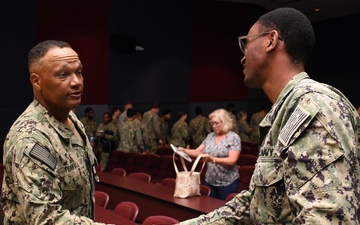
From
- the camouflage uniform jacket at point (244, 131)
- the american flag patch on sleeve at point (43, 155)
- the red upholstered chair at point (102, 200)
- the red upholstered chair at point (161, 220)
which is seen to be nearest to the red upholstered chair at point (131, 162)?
the red upholstered chair at point (102, 200)

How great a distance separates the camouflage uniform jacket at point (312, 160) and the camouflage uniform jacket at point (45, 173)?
0.81 meters

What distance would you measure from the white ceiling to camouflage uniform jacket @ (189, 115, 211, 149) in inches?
171

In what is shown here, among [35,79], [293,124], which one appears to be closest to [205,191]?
[35,79]

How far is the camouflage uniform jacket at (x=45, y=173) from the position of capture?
5.71ft

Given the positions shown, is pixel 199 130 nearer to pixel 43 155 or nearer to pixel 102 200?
pixel 102 200

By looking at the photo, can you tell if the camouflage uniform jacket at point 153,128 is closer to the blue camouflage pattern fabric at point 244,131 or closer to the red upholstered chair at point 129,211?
the blue camouflage pattern fabric at point 244,131

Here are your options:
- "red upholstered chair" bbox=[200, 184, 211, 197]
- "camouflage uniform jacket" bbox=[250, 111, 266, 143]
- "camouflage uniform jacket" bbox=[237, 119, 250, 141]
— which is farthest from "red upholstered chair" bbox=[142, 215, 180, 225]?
"camouflage uniform jacket" bbox=[237, 119, 250, 141]

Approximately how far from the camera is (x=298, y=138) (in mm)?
1307

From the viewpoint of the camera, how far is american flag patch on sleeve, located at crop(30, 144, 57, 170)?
1774 millimetres

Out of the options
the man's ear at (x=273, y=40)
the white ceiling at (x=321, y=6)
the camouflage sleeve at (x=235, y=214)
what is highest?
the white ceiling at (x=321, y=6)

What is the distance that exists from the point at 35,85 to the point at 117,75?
11.1 meters

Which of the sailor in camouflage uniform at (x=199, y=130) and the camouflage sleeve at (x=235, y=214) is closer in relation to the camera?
the camouflage sleeve at (x=235, y=214)

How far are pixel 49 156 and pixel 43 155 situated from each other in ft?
0.10

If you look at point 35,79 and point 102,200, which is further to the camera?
point 102,200
